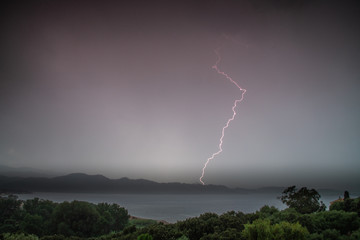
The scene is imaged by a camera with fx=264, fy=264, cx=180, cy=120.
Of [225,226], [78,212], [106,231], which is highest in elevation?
[225,226]

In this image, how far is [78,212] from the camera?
28438 mm

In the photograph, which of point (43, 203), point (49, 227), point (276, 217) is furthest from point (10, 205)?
point (276, 217)

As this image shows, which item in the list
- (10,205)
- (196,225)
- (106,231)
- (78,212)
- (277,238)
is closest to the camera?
(277,238)

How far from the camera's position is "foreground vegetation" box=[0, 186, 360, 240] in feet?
35.3

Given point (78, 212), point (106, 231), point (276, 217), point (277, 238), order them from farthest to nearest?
point (106, 231) < point (78, 212) < point (276, 217) < point (277, 238)

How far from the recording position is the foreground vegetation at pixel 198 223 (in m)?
10.8

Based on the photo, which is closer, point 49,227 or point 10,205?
point 49,227

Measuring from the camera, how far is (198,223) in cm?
→ 1323

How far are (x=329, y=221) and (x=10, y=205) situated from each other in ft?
124

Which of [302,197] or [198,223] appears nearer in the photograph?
[198,223]

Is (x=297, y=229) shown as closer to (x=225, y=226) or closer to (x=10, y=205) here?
(x=225, y=226)

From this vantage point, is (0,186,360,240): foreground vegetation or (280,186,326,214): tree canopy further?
(280,186,326,214): tree canopy

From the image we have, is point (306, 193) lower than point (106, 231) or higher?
higher

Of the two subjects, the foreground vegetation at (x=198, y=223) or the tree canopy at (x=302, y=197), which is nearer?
the foreground vegetation at (x=198, y=223)
